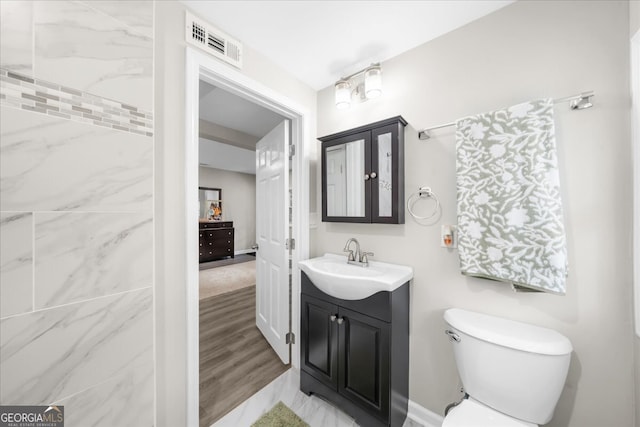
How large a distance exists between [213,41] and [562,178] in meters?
1.91

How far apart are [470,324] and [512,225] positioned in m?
0.51

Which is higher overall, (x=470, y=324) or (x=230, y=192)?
(x=230, y=192)

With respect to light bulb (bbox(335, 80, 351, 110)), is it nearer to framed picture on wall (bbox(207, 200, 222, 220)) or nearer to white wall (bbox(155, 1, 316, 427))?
white wall (bbox(155, 1, 316, 427))

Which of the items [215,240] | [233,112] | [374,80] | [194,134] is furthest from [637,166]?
[215,240]

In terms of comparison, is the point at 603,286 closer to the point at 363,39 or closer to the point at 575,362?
the point at 575,362

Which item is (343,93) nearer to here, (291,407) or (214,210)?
(291,407)

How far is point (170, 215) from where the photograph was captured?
3.74 feet

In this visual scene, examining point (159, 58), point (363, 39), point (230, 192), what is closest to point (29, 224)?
point (159, 58)

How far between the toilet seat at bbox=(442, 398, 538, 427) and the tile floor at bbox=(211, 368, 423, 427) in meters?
0.57

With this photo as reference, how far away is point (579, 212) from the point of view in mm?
1005

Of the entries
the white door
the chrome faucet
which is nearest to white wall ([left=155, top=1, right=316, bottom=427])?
the white door

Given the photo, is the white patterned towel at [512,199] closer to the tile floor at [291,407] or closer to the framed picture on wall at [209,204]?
the tile floor at [291,407]

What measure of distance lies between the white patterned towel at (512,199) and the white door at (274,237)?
50.0 inches

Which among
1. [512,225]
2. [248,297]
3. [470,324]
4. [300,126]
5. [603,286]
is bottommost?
[248,297]
